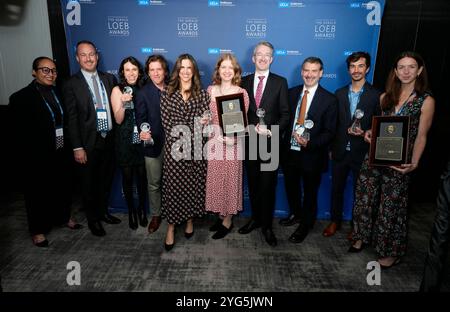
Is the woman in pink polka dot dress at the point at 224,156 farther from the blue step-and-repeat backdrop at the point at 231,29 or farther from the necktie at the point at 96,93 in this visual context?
the necktie at the point at 96,93

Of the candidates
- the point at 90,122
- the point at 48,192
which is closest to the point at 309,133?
the point at 90,122

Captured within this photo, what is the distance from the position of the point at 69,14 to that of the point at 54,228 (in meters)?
2.43

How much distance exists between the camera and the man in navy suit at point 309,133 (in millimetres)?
3008

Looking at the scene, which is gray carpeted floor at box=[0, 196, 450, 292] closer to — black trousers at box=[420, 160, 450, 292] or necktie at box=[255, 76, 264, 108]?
black trousers at box=[420, 160, 450, 292]

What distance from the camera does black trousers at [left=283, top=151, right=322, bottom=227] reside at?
3204 millimetres

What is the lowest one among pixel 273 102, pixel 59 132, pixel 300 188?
pixel 300 188

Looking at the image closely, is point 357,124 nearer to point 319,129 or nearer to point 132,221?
point 319,129

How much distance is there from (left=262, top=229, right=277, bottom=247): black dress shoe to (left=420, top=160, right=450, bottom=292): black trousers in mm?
1523

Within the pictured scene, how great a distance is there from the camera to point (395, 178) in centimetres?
254

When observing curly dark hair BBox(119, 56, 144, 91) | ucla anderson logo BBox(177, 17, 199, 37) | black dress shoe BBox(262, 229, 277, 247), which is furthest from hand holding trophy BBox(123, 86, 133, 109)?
black dress shoe BBox(262, 229, 277, 247)

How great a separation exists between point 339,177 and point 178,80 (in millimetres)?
1929

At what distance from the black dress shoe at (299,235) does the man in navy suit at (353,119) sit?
51 cm

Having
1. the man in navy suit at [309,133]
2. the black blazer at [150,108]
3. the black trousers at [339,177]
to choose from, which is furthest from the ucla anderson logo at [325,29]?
the black blazer at [150,108]

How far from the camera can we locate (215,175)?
3.05m
